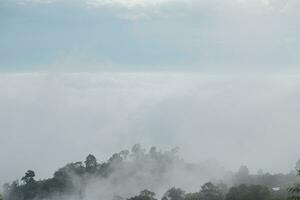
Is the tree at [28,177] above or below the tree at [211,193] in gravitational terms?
above

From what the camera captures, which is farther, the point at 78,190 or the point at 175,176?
the point at 175,176

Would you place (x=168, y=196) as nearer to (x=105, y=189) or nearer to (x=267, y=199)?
(x=267, y=199)

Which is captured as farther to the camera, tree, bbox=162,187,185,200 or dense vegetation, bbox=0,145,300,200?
dense vegetation, bbox=0,145,300,200

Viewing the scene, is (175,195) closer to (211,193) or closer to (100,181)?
(211,193)

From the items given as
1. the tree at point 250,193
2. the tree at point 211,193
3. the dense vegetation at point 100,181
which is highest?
the dense vegetation at point 100,181

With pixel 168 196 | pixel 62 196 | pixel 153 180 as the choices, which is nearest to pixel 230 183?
pixel 168 196

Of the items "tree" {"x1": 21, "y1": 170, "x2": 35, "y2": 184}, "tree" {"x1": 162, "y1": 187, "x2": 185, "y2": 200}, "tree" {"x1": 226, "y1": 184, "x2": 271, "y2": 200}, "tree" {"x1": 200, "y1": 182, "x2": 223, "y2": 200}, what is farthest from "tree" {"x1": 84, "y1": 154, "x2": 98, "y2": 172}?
"tree" {"x1": 226, "y1": 184, "x2": 271, "y2": 200}

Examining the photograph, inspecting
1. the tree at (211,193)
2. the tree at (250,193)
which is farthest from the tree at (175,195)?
the tree at (250,193)

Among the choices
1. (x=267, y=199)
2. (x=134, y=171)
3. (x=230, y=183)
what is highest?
(x=134, y=171)

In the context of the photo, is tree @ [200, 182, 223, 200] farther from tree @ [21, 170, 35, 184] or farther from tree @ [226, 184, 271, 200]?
tree @ [21, 170, 35, 184]

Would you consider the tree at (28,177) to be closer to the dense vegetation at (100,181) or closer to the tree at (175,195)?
the dense vegetation at (100,181)

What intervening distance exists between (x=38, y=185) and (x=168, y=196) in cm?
6636

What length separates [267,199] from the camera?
304 feet

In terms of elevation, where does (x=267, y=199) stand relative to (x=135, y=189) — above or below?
below
